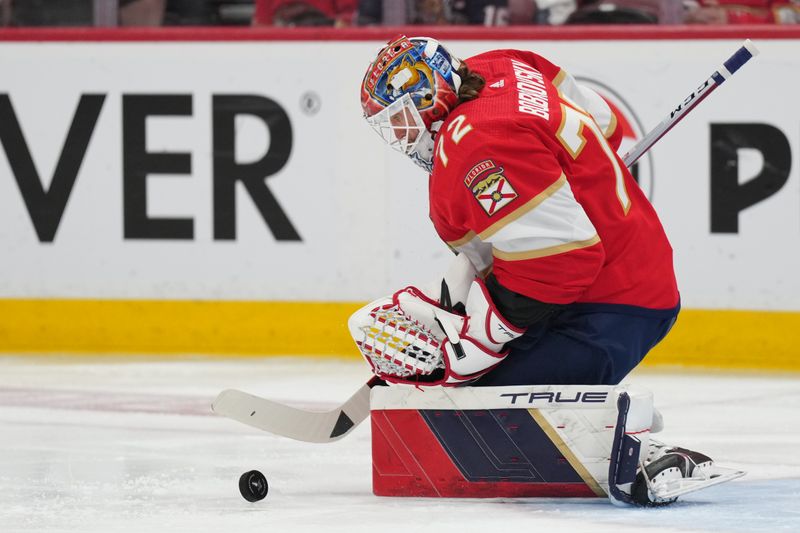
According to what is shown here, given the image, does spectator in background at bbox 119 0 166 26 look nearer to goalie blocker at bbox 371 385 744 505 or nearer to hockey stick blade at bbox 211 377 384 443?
hockey stick blade at bbox 211 377 384 443

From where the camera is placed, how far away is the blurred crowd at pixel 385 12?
16.7 feet

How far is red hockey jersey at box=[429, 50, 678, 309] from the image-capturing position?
8.56 ft

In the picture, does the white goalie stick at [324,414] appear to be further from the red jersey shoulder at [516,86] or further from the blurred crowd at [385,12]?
the blurred crowd at [385,12]

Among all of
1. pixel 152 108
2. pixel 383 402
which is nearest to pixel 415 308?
pixel 383 402

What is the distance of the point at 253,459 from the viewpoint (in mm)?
3357

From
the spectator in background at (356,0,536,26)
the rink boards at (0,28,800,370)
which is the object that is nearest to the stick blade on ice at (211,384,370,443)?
the rink boards at (0,28,800,370)

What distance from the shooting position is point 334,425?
304 centimetres

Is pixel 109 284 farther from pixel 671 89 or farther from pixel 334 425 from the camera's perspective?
pixel 334 425

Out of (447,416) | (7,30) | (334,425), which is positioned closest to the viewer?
(447,416)

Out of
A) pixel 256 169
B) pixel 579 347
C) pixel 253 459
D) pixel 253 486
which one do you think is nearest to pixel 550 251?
pixel 579 347

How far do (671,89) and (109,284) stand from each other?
6.82 ft

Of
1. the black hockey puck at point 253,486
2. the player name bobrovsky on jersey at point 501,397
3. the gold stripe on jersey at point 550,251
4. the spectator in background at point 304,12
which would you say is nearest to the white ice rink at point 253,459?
the black hockey puck at point 253,486

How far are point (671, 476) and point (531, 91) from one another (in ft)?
2.49

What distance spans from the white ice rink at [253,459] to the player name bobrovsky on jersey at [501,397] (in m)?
0.19
